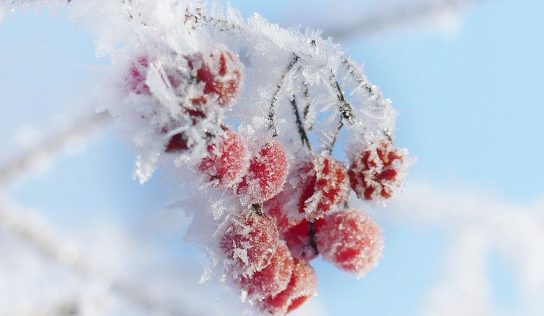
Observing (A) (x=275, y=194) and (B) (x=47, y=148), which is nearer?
(A) (x=275, y=194)

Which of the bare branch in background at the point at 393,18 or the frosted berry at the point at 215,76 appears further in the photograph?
the bare branch in background at the point at 393,18

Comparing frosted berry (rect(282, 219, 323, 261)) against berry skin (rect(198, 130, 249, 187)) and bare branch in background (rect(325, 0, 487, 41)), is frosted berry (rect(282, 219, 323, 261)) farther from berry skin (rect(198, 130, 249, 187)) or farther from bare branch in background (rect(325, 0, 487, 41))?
bare branch in background (rect(325, 0, 487, 41))

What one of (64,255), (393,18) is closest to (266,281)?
(393,18)

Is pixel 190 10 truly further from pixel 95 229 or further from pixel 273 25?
pixel 95 229

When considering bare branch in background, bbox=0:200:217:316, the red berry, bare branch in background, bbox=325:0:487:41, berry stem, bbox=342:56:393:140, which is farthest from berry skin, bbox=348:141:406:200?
bare branch in background, bbox=0:200:217:316

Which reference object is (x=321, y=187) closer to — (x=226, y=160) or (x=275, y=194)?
(x=275, y=194)

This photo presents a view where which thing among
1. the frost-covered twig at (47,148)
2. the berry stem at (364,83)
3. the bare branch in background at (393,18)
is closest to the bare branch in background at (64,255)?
the frost-covered twig at (47,148)

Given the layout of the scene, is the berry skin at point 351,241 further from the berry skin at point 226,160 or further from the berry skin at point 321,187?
the berry skin at point 226,160
